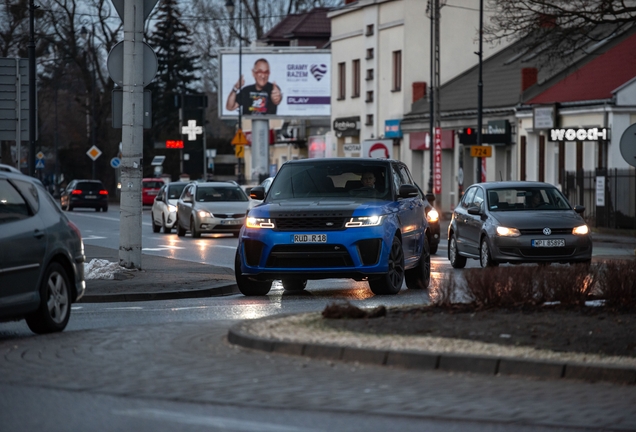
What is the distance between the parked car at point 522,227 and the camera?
2088 centimetres

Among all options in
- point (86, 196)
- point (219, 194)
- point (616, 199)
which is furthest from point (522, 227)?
point (86, 196)

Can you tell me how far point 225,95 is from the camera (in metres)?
74.8

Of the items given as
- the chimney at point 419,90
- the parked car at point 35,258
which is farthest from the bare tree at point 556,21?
the chimney at point 419,90

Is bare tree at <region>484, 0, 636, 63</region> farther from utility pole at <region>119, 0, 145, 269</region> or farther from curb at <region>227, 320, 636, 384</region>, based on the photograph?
curb at <region>227, 320, 636, 384</region>

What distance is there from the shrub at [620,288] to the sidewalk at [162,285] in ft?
21.4

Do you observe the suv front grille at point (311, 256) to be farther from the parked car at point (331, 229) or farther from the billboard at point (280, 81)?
the billboard at point (280, 81)

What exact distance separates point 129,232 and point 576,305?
8.82 meters

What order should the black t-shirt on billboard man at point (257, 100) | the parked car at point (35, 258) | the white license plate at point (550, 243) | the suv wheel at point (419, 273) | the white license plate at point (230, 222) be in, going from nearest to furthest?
the parked car at point (35, 258) < the suv wheel at point (419, 273) < the white license plate at point (550, 243) < the white license plate at point (230, 222) < the black t-shirt on billboard man at point (257, 100)

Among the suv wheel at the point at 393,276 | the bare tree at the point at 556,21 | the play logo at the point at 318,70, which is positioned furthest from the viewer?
the play logo at the point at 318,70

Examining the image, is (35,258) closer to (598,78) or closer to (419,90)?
(598,78)

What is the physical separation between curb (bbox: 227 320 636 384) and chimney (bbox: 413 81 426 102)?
50431mm

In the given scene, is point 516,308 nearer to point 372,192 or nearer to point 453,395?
point 453,395

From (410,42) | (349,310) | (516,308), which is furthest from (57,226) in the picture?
(410,42)

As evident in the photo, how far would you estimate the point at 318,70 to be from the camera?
74062 millimetres
